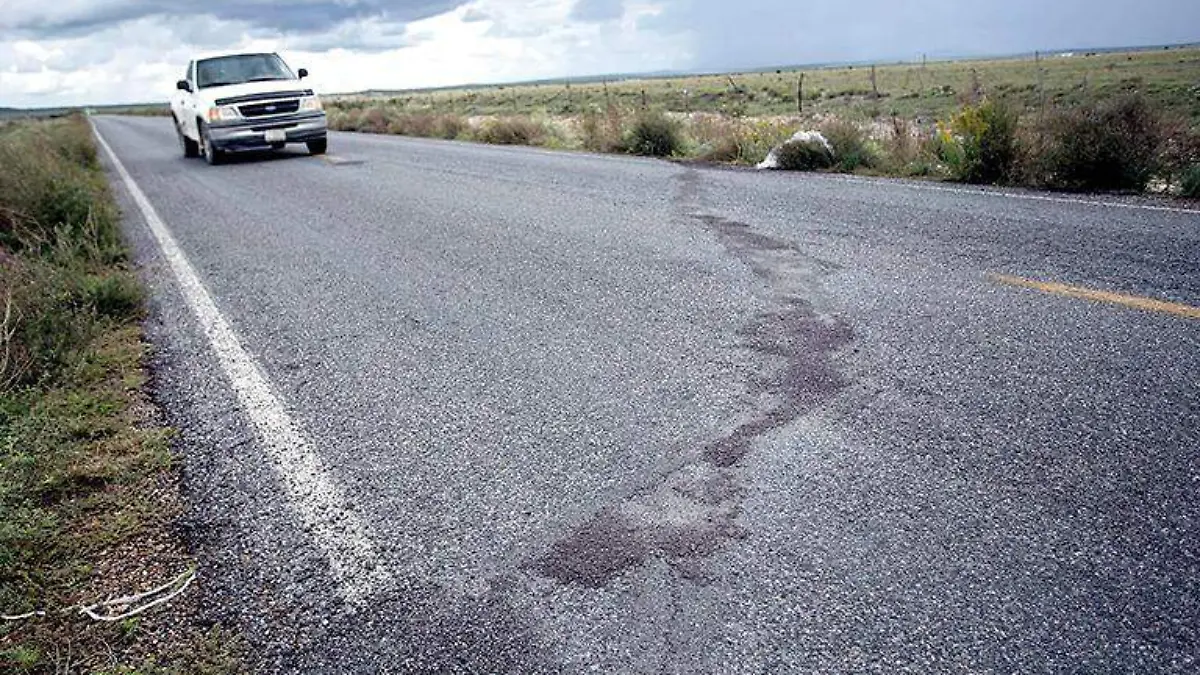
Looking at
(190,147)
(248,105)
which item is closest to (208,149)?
(248,105)

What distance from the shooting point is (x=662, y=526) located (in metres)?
2.51

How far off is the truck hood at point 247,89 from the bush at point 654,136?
595cm

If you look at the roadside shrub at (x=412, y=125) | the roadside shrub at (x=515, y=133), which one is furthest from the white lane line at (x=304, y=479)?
the roadside shrub at (x=412, y=125)

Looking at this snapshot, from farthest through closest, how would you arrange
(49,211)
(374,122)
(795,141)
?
(374,122)
(795,141)
(49,211)

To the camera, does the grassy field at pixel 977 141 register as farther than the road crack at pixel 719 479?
Yes

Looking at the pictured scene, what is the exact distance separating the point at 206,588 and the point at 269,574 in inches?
6.7

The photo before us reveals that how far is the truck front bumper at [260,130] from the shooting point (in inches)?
550

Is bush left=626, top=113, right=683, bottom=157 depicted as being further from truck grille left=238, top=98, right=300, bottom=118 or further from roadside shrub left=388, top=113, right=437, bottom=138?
roadside shrub left=388, top=113, right=437, bottom=138

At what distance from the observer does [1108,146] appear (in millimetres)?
7785

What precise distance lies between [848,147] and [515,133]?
30.6 feet

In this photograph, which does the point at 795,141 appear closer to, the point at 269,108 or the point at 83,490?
the point at 269,108

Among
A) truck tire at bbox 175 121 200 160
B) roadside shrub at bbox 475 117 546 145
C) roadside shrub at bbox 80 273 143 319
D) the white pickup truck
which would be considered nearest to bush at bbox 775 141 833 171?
roadside shrub at bbox 475 117 546 145

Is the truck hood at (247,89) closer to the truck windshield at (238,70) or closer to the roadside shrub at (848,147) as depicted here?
the truck windshield at (238,70)

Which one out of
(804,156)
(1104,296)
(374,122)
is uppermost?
(374,122)
